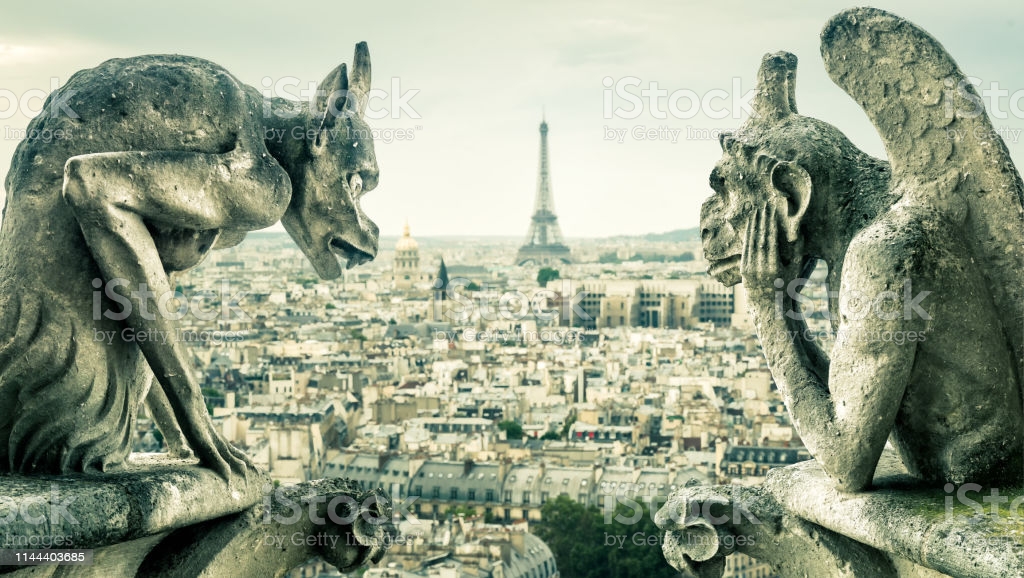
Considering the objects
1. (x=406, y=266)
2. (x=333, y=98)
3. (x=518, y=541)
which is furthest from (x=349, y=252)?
(x=406, y=266)

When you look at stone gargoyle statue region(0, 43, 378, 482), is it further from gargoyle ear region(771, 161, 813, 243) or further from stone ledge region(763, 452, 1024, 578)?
stone ledge region(763, 452, 1024, 578)

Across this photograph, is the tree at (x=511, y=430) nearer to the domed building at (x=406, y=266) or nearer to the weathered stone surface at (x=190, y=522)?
the weathered stone surface at (x=190, y=522)

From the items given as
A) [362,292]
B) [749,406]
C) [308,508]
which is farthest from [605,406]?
[362,292]

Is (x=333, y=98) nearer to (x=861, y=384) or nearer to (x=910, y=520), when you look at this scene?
(x=861, y=384)

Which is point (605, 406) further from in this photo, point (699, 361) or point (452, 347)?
point (452, 347)

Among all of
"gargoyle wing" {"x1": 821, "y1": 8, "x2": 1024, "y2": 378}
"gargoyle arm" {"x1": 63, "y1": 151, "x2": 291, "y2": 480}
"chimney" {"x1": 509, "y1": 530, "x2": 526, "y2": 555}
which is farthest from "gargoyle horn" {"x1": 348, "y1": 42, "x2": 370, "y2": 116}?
"chimney" {"x1": 509, "y1": 530, "x2": 526, "y2": 555}

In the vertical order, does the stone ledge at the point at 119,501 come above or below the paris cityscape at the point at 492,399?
above

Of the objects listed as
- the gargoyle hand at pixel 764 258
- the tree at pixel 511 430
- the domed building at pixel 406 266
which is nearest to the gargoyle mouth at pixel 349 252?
the gargoyle hand at pixel 764 258
